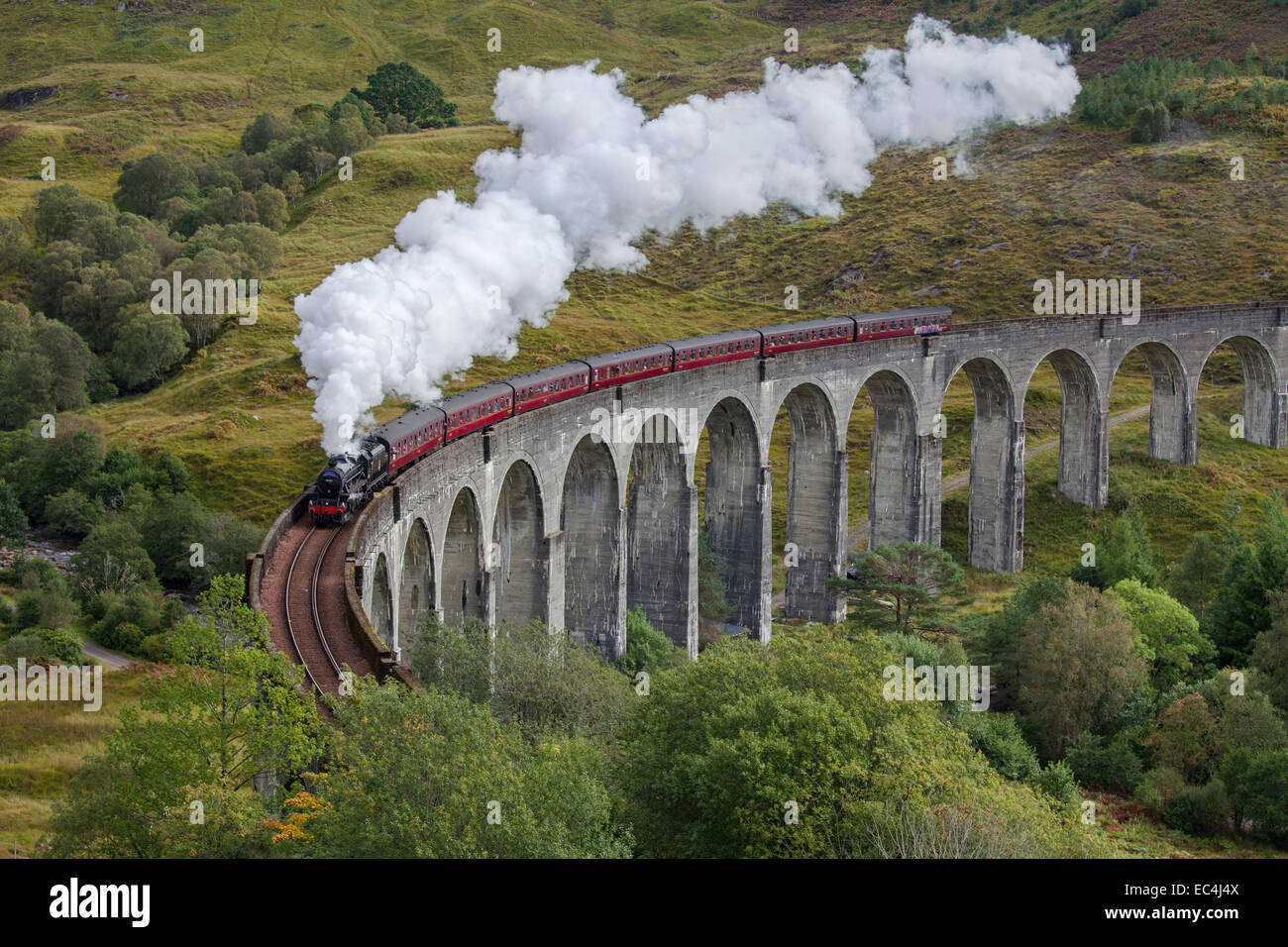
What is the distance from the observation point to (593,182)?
7806 cm

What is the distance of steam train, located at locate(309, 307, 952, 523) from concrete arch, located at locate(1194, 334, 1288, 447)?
Answer: 30.7 meters

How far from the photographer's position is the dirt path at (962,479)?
271ft

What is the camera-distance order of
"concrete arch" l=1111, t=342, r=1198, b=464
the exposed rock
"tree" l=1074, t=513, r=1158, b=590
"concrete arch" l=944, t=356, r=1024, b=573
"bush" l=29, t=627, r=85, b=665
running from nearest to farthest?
"bush" l=29, t=627, r=85, b=665 < "tree" l=1074, t=513, r=1158, b=590 < "concrete arch" l=944, t=356, r=1024, b=573 < "concrete arch" l=1111, t=342, r=1198, b=464 < the exposed rock

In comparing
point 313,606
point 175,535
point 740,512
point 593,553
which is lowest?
point 313,606

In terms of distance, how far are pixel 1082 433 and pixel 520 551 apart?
46.4 m

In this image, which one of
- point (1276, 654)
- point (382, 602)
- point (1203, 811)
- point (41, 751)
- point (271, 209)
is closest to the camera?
point (382, 602)

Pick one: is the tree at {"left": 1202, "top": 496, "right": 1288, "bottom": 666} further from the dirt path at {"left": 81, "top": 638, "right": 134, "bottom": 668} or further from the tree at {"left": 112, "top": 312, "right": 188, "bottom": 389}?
the tree at {"left": 112, "top": 312, "right": 188, "bottom": 389}

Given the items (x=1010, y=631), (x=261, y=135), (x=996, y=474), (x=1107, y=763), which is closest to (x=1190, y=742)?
(x=1107, y=763)

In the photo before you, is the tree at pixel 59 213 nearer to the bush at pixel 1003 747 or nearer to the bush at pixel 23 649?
the bush at pixel 23 649

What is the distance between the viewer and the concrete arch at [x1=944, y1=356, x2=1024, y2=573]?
8206 centimetres

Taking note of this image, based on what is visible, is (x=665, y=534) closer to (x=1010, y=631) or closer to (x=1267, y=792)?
(x=1010, y=631)

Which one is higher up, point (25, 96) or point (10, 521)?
point (25, 96)

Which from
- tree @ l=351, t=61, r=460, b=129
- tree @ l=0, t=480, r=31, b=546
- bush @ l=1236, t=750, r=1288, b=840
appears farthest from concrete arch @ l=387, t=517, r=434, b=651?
tree @ l=351, t=61, r=460, b=129

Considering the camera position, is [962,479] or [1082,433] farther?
[962,479]
